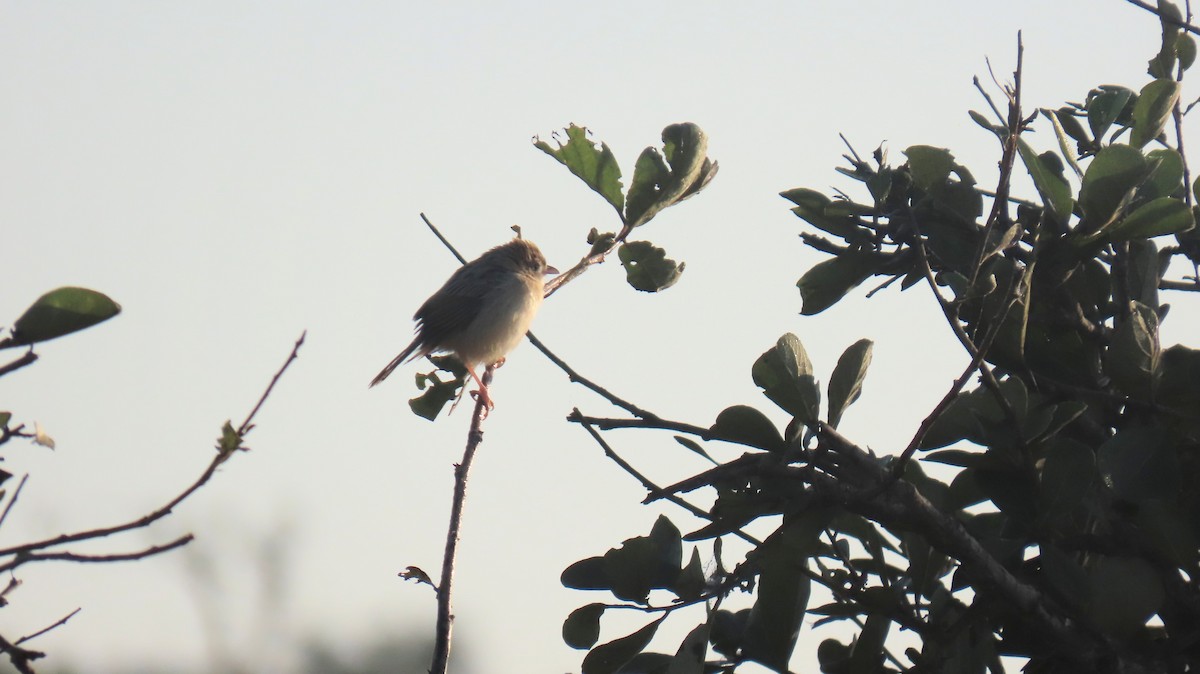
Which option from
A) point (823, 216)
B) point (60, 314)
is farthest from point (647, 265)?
point (60, 314)

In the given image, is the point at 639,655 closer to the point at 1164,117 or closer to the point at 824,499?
the point at 824,499

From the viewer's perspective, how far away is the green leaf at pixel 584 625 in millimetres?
2461

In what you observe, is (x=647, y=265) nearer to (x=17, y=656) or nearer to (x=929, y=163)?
(x=929, y=163)

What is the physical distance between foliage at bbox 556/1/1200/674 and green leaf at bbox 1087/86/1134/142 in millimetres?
112

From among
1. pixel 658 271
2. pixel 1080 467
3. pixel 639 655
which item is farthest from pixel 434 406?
Answer: pixel 1080 467

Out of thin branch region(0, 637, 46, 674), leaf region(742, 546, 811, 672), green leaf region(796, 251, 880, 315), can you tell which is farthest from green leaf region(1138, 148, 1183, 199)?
thin branch region(0, 637, 46, 674)

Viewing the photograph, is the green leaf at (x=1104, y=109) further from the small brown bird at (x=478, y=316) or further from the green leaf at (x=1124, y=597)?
the small brown bird at (x=478, y=316)

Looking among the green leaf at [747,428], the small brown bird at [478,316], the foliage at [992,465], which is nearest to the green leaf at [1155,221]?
the foliage at [992,465]

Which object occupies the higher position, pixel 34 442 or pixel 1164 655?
pixel 1164 655

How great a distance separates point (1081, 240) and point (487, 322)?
5.82 m

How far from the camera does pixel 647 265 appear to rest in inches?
128

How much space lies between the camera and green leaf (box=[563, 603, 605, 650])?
→ 8.07 ft

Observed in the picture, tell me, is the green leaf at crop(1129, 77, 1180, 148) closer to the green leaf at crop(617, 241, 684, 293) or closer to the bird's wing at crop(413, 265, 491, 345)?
the green leaf at crop(617, 241, 684, 293)

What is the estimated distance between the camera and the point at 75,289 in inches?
68.7
